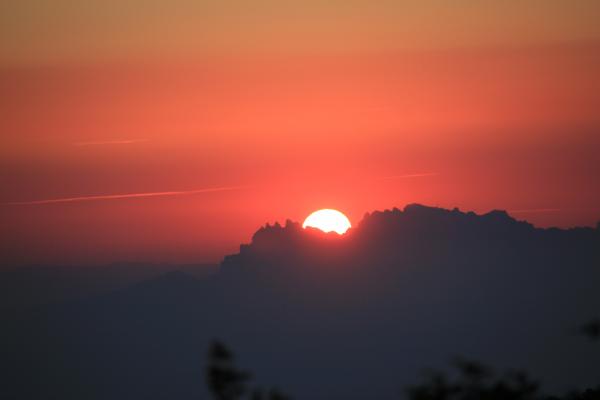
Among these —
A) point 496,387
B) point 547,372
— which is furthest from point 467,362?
point 547,372

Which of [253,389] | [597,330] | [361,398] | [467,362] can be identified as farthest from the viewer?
[361,398]

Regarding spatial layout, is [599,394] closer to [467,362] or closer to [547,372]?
[467,362]

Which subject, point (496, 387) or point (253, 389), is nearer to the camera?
point (496, 387)

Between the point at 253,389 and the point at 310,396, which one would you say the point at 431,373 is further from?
the point at 310,396

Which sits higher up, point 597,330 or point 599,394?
point 597,330

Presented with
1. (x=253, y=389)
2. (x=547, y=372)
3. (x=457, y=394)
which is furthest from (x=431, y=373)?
(x=547, y=372)

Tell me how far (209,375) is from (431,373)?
7322mm

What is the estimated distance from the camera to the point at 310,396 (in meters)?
199

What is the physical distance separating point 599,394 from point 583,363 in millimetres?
160886

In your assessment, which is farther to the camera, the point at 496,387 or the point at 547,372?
the point at 547,372

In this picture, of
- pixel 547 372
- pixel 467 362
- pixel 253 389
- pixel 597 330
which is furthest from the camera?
pixel 547 372

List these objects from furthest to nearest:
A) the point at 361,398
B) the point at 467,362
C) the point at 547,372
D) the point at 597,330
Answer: the point at 361,398, the point at 547,372, the point at 467,362, the point at 597,330

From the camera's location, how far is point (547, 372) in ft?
604

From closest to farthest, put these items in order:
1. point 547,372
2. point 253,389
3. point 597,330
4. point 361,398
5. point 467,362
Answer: point 597,330 → point 467,362 → point 253,389 → point 547,372 → point 361,398
